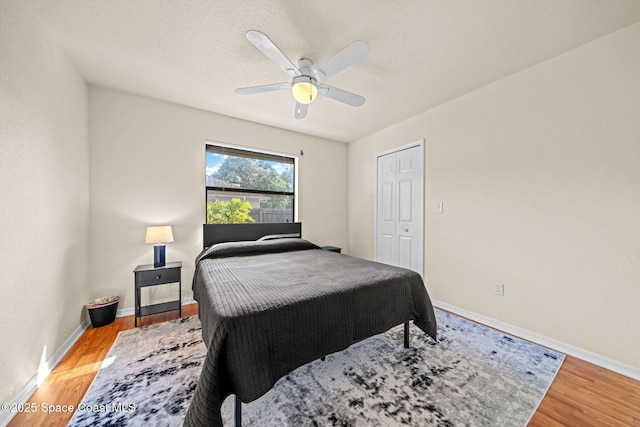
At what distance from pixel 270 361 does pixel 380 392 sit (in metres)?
0.81

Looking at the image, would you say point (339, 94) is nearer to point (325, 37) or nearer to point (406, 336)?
point (325, 37)

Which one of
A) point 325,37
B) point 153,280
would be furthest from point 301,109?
point 153,280

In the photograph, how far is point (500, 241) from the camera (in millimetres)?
2445

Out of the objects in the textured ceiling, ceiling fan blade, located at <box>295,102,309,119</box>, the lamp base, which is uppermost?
the textured ceiling

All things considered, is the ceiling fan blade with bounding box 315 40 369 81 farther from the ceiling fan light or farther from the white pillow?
the white pillow

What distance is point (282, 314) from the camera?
126 centimetres

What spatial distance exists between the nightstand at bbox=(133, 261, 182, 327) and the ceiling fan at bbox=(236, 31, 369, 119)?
6.52 ft

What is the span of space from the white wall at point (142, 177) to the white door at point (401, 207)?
2.09 meters

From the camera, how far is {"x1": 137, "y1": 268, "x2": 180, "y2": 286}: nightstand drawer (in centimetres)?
244

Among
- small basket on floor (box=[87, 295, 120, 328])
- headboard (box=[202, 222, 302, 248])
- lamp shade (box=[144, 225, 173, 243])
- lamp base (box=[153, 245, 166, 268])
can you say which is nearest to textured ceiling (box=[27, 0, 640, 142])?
lamp shade (box=[144, 225, 173, 243])

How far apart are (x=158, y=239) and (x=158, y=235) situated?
1.8 inches

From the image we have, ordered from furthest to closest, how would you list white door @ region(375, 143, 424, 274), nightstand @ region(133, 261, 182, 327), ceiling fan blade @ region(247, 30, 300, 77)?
white door @ region(375, 143, 424, 274), nightstand @ region(133, 261, 182, 327), ceiling fan blade @ region(247, 30, 300, 77)

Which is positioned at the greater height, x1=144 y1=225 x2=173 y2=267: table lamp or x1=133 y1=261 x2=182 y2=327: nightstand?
x1=144 y1=225 x2=173 y2=267: table lamp

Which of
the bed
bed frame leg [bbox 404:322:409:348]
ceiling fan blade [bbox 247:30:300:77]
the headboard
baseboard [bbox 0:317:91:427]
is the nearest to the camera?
the bed
